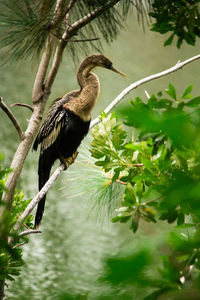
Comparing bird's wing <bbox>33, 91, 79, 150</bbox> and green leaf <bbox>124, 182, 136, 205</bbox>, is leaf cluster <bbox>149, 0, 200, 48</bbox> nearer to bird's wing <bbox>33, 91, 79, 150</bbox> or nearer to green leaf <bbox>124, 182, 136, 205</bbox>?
green leaf <bbox>124, 182, 136, 205</bbox>

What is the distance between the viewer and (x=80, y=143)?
138 centimetres

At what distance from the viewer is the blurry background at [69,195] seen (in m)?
2.73

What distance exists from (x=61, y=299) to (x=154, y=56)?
294 cm

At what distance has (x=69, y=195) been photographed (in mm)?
2674

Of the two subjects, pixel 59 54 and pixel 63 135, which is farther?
pixel 63 135

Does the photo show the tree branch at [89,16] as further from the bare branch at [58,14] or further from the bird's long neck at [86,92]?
the bird's long neck at [86,92]

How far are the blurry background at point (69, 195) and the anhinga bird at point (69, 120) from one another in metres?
1.33

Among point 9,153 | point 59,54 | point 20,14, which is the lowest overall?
point 9,153

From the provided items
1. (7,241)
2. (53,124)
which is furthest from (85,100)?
(7,241)

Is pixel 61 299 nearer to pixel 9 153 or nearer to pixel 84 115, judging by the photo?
pixel 84 115

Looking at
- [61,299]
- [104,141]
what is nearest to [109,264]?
[61,299]

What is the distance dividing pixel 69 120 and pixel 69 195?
1.45m

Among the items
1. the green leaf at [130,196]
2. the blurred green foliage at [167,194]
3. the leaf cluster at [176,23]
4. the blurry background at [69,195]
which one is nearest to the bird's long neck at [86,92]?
the blurred green foliage at [167,194]

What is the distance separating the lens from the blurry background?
2732 millimetres
